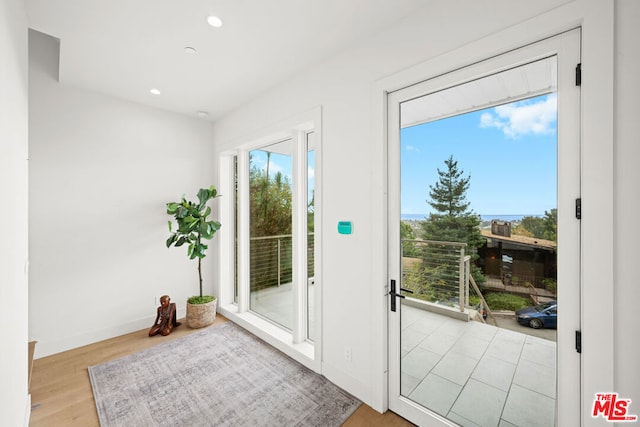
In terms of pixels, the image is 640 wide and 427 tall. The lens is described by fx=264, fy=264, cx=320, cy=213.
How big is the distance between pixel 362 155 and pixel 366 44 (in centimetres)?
82

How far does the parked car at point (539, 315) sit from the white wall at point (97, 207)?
11.9 ft

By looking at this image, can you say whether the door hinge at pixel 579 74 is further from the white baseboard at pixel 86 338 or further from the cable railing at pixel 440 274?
the white baseboard at pixel 86 338

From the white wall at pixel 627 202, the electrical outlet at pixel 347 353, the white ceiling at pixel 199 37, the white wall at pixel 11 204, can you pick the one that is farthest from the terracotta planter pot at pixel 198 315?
the white wall at pixel 627 202

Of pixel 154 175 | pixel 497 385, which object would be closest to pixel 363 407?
pixel 497 385

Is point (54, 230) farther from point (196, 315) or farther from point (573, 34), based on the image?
point (573, 34)

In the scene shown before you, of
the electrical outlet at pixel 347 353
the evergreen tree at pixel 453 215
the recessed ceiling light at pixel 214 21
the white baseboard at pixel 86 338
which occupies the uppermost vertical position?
the recessed ceiling light at pixel 214 21

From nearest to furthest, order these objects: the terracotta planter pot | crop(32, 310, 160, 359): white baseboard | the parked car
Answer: the parked car
crop(32, 310, 160, 359): white baseboard
the terracotta planter pot

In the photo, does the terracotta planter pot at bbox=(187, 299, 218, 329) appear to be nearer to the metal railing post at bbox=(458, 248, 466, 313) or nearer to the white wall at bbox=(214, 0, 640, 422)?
the white wall at bbox=(214, 0, 640, 422)

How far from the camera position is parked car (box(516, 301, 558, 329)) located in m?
1.35

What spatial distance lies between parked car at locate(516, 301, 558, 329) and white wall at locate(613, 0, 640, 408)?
23 centimetres

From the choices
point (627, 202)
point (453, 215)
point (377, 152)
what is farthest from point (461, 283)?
point (377, 152)

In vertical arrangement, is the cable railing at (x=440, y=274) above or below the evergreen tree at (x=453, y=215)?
below

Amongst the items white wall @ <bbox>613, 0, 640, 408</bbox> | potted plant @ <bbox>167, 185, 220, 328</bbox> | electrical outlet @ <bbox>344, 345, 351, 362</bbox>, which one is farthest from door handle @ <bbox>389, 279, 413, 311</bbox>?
potted plant @ <bbox>167, 185, 220, 328</bbox>

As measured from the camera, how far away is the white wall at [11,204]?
1082 millimetres
